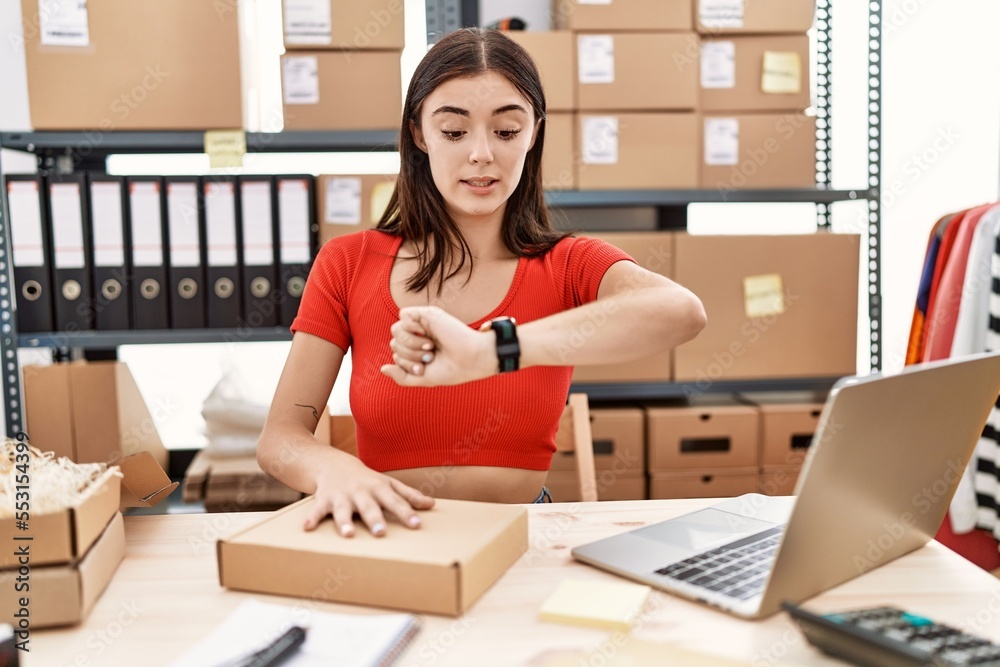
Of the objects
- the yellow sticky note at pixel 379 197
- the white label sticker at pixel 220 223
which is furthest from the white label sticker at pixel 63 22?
the yellow sticky note at pixel 379 197

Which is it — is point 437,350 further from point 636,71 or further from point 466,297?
point 636,71

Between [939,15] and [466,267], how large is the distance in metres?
2.04

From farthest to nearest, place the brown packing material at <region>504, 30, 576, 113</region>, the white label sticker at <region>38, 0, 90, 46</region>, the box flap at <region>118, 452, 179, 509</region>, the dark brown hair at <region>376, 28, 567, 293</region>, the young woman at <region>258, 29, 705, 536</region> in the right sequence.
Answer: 1. the brown packing material at <region>504, 30, 576, 113</region>
2. the white label sticker at <region>38, 0, 90, 46</region>
3. the dark brown hair at <region>376, 28, 567, 293</region>
4. the young woman at <region>258, 29, 705, 536</region>
5. the box flap at <region>118, 452, 179, 509</region>

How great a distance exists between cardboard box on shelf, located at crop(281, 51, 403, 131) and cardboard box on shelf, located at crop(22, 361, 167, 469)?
0.78 metres

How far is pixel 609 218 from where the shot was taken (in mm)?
2293

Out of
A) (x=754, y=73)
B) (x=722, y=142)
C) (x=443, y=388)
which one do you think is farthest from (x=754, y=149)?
(x=443, y=388)

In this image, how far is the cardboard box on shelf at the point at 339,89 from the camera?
6.28 feet

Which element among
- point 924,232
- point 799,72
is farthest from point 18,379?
point 924,232

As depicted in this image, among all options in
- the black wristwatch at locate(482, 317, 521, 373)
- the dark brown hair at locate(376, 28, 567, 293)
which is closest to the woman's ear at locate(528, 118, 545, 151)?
the dark brown hair at locate(376, 28, 567, 293)

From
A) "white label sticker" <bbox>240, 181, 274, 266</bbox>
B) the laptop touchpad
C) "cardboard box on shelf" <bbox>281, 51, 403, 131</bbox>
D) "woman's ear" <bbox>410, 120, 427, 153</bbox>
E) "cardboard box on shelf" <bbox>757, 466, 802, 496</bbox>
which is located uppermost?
"cardboard box on shelf" <bbox>281, 51, 403, 131</bbox>

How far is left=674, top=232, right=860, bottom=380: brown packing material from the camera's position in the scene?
6.61 feet

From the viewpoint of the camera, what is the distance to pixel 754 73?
6.69ft

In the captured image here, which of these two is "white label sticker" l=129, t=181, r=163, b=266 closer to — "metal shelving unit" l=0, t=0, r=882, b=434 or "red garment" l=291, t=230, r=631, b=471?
"metal shelving unit" l=0, t=0, r=882, b=434

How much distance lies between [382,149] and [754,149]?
970 mm
